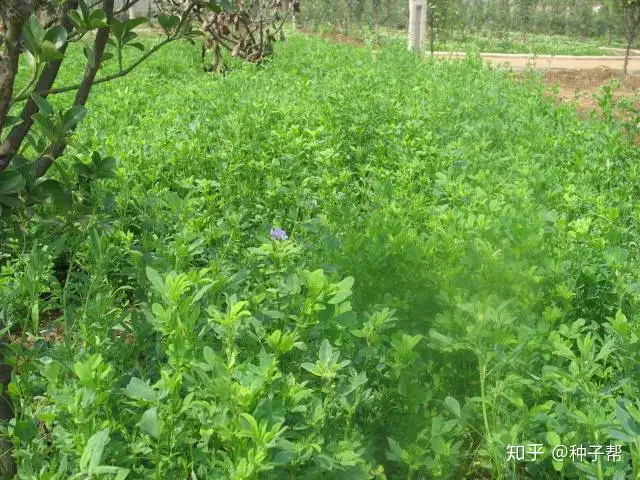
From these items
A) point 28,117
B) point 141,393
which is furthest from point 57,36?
point 141,393

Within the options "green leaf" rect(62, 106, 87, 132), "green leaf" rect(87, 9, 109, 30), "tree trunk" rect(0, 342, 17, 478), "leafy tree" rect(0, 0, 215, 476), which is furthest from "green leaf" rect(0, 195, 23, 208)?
"green leaf" rect(87, 9, 109, 30)

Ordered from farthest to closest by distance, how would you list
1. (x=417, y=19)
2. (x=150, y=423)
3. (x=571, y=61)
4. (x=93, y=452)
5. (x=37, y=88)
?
(x=571, y=61) → (x=417, y=19) → (x=37, y=88) → (x=150, y=423) → (x=93, y=452)

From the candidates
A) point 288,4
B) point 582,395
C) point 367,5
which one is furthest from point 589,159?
point 367,5

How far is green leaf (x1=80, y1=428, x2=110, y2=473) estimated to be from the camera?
1.34m

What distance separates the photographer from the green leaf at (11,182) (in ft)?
6.09

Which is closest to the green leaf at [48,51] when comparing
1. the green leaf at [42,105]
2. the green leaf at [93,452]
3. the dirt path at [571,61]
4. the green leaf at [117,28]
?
the green leaf at [42,105]

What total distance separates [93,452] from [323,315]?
0.79m

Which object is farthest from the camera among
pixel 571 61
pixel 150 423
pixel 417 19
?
pixel 571 61

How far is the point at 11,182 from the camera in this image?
187 centimetres

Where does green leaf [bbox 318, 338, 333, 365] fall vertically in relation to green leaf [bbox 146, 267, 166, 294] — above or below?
below

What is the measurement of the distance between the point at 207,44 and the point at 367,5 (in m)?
22.1

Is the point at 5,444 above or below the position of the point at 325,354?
below

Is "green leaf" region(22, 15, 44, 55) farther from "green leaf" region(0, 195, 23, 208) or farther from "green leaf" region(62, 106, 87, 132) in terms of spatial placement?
"green leaf" region(0, 195, 23, 208)

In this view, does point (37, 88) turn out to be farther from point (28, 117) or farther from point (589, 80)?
point (589, 80)
